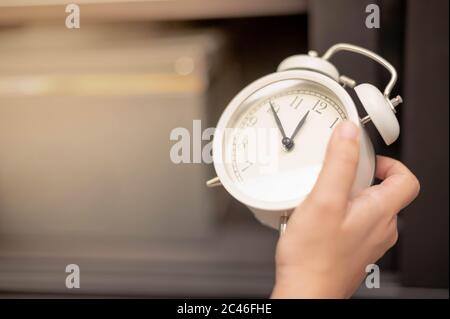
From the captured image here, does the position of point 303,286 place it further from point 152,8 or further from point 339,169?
point 152,8

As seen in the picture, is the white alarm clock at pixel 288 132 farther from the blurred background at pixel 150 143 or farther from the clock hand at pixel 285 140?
the blurred background at pixel 150 143

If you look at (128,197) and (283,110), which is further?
(128,197)

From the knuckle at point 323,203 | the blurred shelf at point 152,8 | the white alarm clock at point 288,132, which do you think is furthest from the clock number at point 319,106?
the blurred shelf at point 152,8

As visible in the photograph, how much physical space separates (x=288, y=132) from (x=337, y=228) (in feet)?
0.40

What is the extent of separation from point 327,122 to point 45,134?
471 mm

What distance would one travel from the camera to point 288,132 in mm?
589

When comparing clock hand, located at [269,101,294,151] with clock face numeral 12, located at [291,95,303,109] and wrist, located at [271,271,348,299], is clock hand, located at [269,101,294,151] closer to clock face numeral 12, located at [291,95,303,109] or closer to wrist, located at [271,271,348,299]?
clock face numeral 12, located at [291,95,303,109]

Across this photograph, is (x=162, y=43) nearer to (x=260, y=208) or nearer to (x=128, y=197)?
(x=128, y=197)

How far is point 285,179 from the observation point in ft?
1.88

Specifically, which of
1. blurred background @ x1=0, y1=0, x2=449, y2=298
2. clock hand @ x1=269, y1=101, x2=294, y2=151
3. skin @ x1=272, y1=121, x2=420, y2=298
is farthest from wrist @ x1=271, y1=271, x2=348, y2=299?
blurred background @ x1=0, y1=0, x2=449, y2=298

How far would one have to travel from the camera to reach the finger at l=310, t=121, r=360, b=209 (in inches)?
19.4

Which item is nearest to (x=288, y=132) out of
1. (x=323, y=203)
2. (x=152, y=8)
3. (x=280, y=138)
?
(x=280, y=138)
